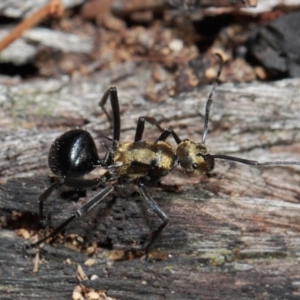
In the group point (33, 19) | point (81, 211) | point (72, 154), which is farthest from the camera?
point (33, 19)

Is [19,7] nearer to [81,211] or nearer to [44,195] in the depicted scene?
[44,195]

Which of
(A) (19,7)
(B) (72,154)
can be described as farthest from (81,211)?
(A) (19,7)

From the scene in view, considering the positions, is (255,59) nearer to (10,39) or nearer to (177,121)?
(177,121)

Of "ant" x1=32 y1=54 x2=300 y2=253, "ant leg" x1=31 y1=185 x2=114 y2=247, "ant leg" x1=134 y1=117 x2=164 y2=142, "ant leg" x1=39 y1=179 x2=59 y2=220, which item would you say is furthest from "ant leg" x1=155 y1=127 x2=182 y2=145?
"ant leg" x1=39 y1=179 x2=59 y2=220

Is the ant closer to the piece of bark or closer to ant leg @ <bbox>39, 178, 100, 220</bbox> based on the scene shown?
ant leg @ <bbox>39, 178, 100, 220</bbox>

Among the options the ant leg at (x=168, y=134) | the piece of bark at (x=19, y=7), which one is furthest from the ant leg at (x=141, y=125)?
the piece of bark at (x=19, y=7)

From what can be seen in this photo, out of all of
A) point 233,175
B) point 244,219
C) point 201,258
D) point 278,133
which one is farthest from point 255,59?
point 201,258

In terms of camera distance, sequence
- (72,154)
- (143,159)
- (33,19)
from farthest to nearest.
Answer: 1. (33,19)
2. (143,159)
3. (72,154)
